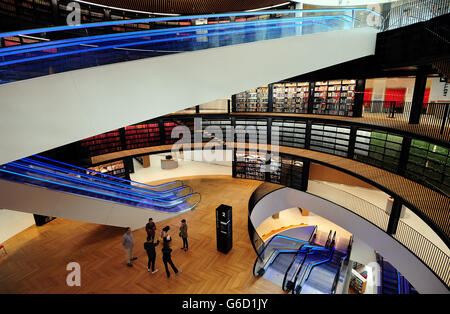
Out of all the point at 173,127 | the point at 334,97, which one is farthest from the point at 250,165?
the point at 334,97

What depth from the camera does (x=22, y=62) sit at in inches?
84.2

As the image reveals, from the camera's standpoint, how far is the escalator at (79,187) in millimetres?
4556

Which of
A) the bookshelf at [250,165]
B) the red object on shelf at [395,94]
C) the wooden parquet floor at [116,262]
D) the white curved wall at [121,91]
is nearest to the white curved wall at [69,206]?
the wooden parquet floor at [116,262]

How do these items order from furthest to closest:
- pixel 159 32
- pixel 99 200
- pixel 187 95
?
1. pixel 99 200
2. pixel 159 32
3. pixel 187 95

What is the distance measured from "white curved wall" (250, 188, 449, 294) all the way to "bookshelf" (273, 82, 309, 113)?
3694 millimetres

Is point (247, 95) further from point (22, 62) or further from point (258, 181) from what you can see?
point (22, 62)

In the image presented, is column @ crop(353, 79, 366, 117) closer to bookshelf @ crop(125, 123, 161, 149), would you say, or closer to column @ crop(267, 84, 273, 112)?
column @ crop(267, 84, 273, 112)

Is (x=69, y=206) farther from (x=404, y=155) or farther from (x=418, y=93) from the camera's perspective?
(x=418, y=93)

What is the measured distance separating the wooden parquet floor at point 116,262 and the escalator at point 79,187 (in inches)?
30.6

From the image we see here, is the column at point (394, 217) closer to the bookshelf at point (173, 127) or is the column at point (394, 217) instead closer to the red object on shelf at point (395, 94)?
the red object on shelf at point (395, 94)

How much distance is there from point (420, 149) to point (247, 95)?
6720mm
